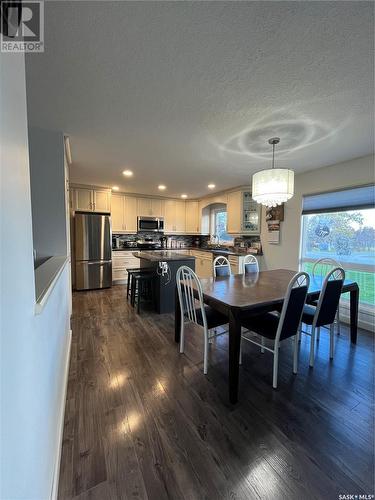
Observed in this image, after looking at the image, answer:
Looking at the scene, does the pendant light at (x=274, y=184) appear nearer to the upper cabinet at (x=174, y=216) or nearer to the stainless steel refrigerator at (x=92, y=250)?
the stainless steel refrigerator at (x=92, y=250)

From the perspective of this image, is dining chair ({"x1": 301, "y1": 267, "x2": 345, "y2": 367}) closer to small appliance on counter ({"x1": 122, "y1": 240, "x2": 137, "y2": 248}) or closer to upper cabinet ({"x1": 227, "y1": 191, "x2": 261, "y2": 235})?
upper cabinet ({"x1": 227, "y1": 191, "x2": 261, "y2": 235})

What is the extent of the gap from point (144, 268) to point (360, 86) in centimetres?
372

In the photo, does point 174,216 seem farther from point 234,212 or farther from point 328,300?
point 328,300

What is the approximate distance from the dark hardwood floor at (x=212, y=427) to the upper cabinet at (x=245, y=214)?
9.17 ft

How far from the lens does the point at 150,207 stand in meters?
5.95

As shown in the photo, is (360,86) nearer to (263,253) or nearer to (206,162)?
(206,162)

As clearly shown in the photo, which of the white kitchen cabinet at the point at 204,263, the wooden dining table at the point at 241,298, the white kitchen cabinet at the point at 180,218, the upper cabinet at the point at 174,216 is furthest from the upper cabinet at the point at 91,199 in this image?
the wooden dining table at the point at 241,298

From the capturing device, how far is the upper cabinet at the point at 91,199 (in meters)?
4.75

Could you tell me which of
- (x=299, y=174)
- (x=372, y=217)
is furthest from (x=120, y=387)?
(x=299, y=174)

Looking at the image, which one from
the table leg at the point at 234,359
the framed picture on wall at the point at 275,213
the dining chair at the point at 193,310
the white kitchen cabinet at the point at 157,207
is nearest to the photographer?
the table leg at the point at 234,359

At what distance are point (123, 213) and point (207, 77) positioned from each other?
4.45 meters

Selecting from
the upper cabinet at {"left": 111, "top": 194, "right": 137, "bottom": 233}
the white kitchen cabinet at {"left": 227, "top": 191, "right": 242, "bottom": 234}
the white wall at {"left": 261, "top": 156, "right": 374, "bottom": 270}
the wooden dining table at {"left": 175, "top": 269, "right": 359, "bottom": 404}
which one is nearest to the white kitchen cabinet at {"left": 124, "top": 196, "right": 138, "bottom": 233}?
the upper cabinet at {"left": 111, "top": 194, "right": 137, "bottom": 233}

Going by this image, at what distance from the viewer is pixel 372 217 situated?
2.98 meters

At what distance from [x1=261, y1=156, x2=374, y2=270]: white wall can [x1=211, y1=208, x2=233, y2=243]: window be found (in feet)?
5.29
